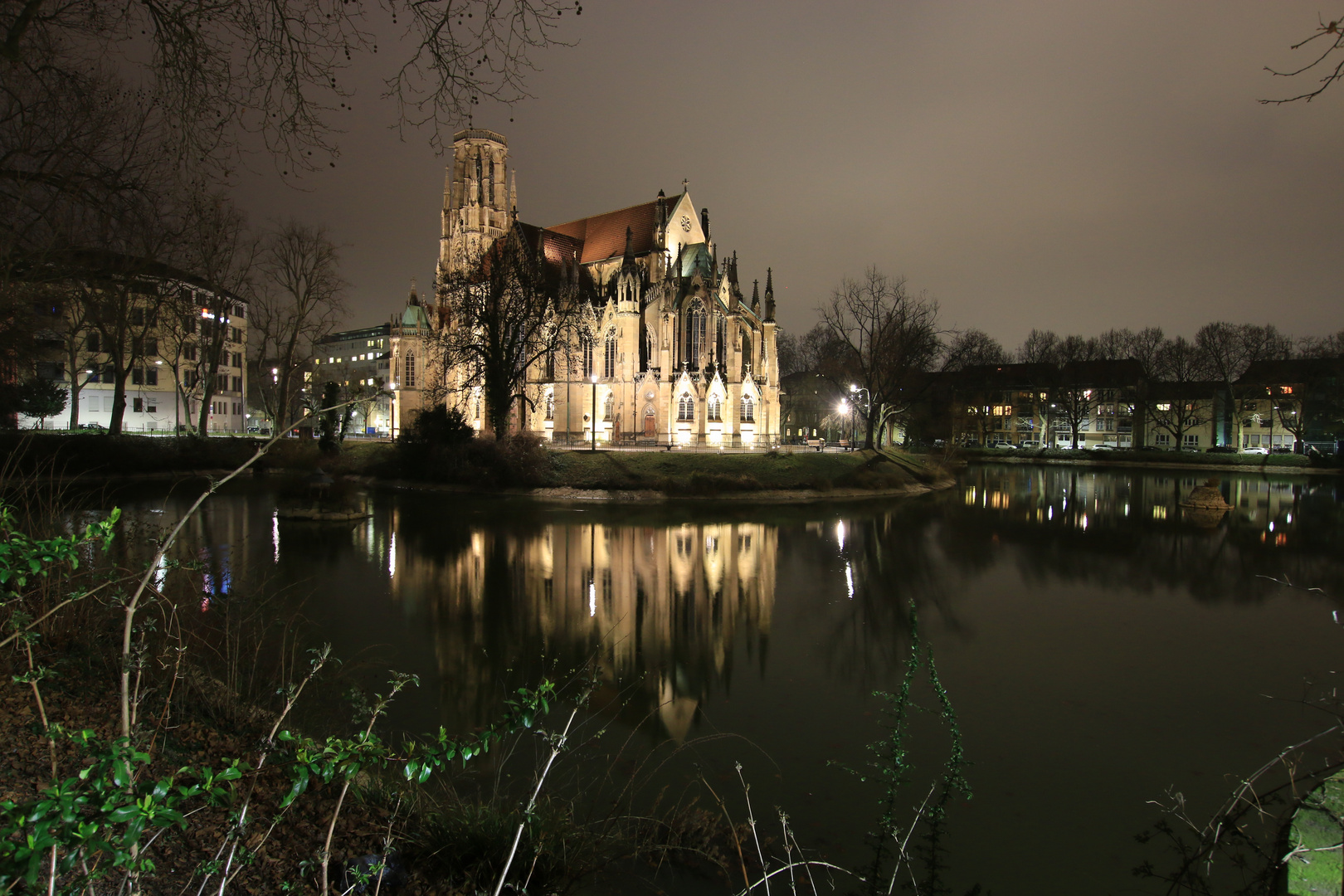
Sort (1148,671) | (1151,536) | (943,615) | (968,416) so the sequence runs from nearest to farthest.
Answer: (1148,671) < (943,615) < (1151,536) < (968,416)

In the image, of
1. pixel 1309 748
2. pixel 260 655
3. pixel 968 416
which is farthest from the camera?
pixel 968 416

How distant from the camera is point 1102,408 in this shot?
265ft

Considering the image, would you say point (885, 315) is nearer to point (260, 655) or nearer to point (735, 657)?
point (735, 657)

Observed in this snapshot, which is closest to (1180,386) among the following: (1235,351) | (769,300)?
(1235,351)

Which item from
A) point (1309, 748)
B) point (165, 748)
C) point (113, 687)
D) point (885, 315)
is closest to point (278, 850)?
point (165, 748)

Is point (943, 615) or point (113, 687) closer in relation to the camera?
point (113, 687)

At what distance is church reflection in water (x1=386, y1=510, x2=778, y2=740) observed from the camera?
26.9 ft

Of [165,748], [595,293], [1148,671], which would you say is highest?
[595,293]

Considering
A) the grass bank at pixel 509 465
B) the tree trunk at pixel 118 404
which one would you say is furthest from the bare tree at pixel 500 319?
the tree trunk at pixel 118 404

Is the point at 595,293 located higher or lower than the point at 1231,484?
higher

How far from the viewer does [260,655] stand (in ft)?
25.0

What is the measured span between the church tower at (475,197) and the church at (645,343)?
83 mm

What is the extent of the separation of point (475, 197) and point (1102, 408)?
7423 cm

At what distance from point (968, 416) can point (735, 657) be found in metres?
70.6
